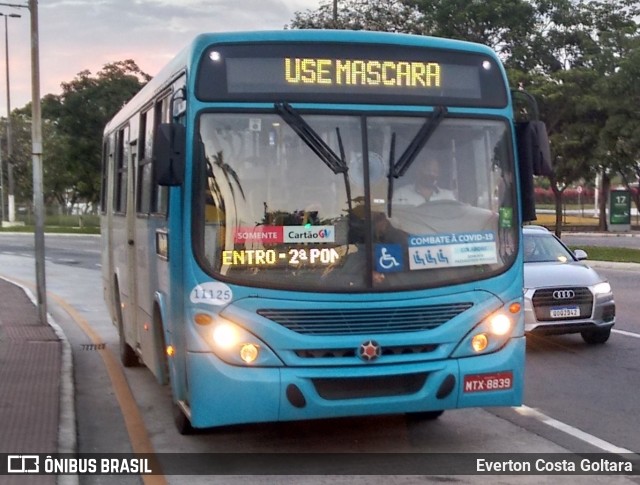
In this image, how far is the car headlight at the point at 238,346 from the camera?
22.9 feet

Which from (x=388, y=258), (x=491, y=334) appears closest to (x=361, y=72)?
(x=388, y=258)

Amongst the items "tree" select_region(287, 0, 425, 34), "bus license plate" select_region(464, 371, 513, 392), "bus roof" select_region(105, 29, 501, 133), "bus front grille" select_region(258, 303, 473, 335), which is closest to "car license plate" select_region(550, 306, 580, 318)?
"bus license plate" select_region(464, 371, 513, 392)

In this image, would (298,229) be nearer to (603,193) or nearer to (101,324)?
(101,324)

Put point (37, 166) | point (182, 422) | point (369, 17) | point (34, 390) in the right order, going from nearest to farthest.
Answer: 1. point (182, 422)
2. point (34, 390)
3. point (37, 166)
4. point (369, 17)

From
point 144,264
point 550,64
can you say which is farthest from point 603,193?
point 144,264

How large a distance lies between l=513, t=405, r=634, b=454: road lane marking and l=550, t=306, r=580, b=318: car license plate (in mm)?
3449

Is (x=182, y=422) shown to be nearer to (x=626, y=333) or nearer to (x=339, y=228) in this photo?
(x=339, y=228)

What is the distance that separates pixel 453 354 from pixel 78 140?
56791 millimetres

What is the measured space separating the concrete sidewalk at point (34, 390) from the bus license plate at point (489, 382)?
291cm

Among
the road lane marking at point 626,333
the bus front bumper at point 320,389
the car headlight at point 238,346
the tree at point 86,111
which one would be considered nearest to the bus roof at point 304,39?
the car headlight at point 238,346

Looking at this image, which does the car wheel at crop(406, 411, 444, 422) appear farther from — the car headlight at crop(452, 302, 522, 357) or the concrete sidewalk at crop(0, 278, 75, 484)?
the concrete sidewalk at crop(0, 278, 75, 484)

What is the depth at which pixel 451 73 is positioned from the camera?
7.71 metres

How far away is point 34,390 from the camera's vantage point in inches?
390

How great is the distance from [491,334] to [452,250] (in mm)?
670
